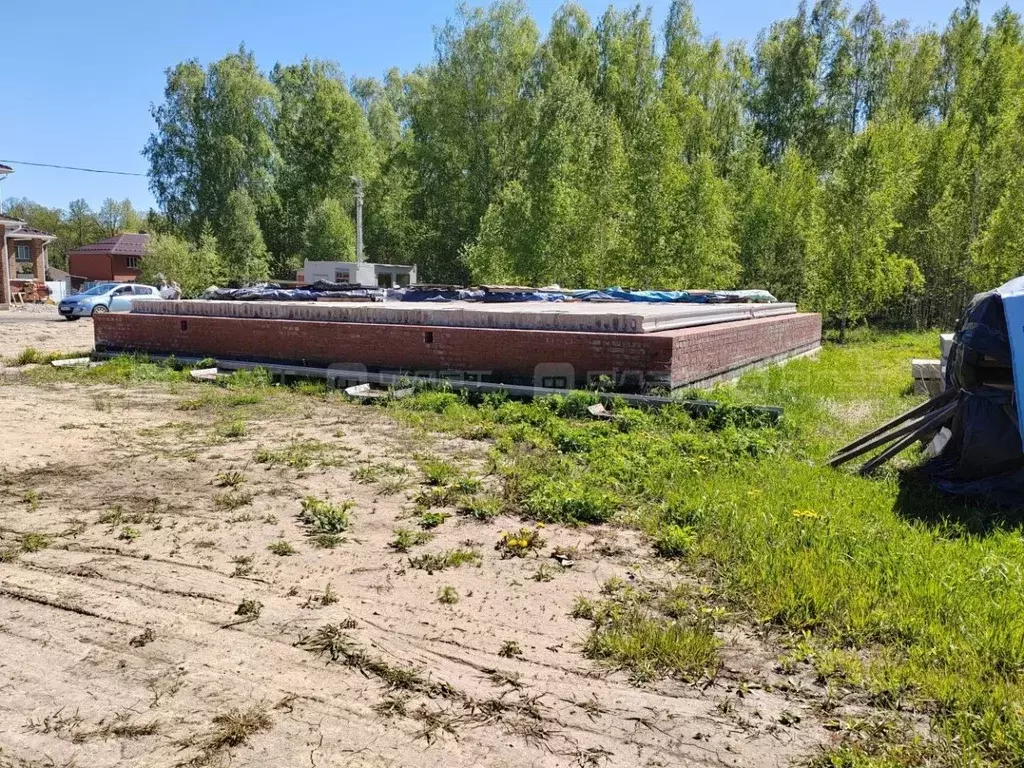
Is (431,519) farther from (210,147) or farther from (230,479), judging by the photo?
(210,147)

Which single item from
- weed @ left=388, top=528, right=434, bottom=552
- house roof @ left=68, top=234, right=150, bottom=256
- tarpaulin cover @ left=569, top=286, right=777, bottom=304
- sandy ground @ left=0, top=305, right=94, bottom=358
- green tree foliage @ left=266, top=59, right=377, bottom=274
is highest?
green tree foliage @ left=266, top=59, right=377, bottom=274

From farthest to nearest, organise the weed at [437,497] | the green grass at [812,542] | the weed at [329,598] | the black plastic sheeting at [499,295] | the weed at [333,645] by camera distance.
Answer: the black plastic sheeting at [499,295]
the weed at [437,497]
the weed at [329,598]
the weed at [333,645]
the green grass at [812,542]

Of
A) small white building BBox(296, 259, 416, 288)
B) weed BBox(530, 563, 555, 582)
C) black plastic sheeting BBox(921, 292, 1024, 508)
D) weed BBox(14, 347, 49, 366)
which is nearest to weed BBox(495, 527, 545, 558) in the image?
weed BBox(530, 563, 555, 582)

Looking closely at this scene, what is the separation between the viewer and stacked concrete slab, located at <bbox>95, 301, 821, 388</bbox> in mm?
9102

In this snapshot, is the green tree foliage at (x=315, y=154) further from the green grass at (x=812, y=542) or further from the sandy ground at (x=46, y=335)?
the green grass at (x=812, y=542)

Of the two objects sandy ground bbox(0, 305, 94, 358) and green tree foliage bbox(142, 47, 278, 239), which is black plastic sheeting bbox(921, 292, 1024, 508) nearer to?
sandy ground bbox(0, 305, 94, 358)

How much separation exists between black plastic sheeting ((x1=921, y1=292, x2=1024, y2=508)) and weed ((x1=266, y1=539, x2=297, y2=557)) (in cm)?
481

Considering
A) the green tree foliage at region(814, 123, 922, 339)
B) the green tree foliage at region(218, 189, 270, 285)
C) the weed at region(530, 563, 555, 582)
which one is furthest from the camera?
the green tree foliage at region(218, 189, 270, 285)

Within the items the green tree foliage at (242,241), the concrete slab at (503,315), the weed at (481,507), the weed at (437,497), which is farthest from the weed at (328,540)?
the green tree foliage at (242,241)

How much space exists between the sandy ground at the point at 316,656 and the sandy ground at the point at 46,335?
1354 centimetres

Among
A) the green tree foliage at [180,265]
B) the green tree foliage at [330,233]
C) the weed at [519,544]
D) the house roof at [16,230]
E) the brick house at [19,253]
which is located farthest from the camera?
the green tree foliage at [330,233]

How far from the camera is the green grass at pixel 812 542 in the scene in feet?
9.87

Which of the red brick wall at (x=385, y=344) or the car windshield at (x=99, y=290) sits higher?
the car windshield at (x=99, y=290)

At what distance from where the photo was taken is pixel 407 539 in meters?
4.75
